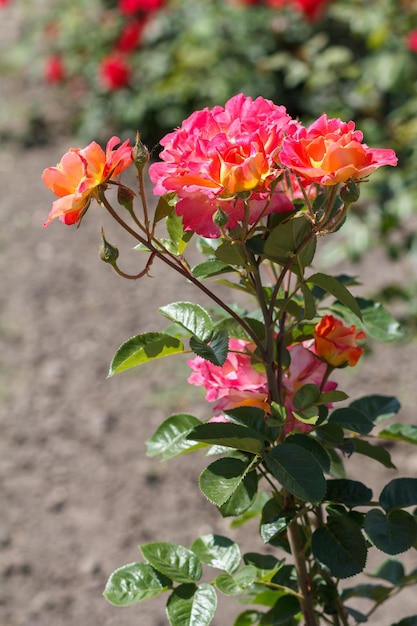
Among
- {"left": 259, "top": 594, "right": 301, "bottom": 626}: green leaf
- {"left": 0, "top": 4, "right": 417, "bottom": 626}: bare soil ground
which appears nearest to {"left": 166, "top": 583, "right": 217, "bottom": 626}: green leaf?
{"left": 259, "top": 594, "right": 301, "bottom": 626}: green leaf

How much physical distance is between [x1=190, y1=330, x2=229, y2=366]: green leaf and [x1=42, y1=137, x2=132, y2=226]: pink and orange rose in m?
0.17

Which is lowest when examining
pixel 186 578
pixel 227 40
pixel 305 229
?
pixel 186 578

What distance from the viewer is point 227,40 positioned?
421 centimetres

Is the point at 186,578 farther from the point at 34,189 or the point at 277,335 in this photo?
the point at 34,189

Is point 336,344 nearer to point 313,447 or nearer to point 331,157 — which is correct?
point 313,447

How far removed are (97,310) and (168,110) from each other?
1248 millimetres

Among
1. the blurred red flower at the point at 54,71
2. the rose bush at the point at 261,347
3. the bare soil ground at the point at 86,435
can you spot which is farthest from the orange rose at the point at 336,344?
the blurred red flower at the point at 54,71

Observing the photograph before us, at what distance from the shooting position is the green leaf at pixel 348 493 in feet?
3.41

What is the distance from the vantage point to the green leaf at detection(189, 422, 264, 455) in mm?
919

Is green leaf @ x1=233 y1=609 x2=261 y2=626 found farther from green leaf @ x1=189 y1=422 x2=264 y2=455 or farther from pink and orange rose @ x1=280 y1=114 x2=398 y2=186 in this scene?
pink and orange rose @ x1=280 y1=114 x2=398 y2=186

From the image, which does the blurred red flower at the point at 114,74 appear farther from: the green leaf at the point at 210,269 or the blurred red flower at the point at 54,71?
the green leaf at the point at 210,269

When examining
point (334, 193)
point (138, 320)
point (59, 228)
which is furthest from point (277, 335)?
point (59, 228)

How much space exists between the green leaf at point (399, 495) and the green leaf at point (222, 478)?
189 mm

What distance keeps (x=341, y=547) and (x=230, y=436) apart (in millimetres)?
190
